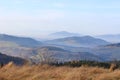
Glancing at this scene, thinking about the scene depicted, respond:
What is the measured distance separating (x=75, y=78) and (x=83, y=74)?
85 centimetres

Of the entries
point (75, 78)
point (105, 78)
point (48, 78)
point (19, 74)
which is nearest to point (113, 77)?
point (105, 78)

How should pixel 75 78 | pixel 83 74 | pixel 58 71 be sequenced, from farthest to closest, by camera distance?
pixel 58 71 < pixel 83 74 < pixel 75 78

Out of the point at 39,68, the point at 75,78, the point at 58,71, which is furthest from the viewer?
the point at 39,68

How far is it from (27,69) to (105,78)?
2.91 metres

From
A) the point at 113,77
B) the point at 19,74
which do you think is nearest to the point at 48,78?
the point at 19,74

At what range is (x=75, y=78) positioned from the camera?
1109cm

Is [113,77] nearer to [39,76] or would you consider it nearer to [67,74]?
[67,74]

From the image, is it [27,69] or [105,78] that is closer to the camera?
[105,78]

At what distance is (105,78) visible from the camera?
1130cm

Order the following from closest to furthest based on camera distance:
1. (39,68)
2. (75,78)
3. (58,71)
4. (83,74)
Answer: (75,78), (83,74), (58,71), (39,68)

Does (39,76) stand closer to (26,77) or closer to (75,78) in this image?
(26,77)

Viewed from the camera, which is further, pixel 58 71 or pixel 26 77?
pixel 58 71

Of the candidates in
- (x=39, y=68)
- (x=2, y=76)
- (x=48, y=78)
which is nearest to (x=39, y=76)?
(x=48, y=78)

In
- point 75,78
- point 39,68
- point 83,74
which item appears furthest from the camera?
point 39,68
